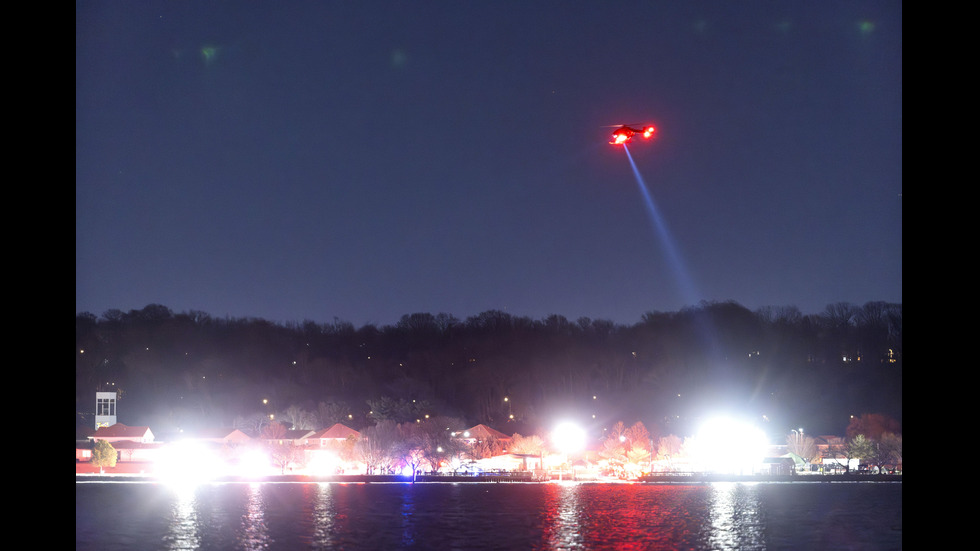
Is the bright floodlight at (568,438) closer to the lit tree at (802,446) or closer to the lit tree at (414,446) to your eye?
the lit tree at (414,446)

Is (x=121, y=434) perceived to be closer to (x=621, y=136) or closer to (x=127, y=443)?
(x=127, y=443)

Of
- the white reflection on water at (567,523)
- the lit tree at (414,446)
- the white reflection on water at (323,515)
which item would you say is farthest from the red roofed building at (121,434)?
the white reflection on water at (567,523)

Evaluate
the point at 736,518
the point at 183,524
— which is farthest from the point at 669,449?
the point at 183,524

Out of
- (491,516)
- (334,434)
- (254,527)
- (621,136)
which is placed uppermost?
(621,136)

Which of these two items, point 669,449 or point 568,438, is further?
point 568,438

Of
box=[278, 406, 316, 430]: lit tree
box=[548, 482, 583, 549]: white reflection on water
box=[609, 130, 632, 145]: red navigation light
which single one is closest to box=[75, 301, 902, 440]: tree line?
box=[278, 406, 316, 430]: lit tree
